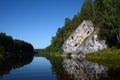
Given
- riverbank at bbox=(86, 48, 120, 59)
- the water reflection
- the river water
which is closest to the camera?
the river water

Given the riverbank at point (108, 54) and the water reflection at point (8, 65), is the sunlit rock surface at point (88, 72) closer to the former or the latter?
the water reflection at point (8, 65)

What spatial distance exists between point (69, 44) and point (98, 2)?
24670 mm

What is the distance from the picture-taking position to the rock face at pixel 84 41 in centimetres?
9305

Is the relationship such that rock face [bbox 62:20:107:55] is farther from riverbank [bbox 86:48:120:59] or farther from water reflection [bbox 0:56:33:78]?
water reflection [bbox 0:56:33:78]

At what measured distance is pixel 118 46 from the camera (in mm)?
85938

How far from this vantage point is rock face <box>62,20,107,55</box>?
9305 centimetres

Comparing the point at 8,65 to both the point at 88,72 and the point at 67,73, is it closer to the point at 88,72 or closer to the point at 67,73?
the point at 67,73

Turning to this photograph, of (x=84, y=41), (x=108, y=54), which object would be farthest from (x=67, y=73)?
(x=84, y=41)

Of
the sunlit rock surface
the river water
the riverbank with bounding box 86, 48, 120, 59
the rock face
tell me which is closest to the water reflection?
the river water

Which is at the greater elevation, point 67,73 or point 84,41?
point 84,41

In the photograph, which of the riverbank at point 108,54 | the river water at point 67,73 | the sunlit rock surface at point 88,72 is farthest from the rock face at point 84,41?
the sunlit rock surface at point 88,72

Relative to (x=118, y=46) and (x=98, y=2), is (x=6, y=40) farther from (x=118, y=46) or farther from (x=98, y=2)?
(x=118, y=46)

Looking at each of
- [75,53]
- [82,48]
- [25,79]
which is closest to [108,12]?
[82,48]

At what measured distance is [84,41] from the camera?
103 meters
